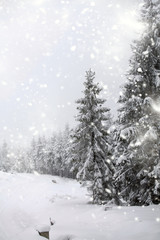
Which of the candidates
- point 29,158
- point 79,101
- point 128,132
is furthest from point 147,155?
point 29,158

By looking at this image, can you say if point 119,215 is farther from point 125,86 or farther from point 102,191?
point 125,86

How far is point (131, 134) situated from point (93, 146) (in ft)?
15.6

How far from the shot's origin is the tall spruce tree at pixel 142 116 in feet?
39.0

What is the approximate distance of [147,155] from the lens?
39.5ft

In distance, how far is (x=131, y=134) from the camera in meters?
12.4

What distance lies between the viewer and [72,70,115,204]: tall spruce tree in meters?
15.7

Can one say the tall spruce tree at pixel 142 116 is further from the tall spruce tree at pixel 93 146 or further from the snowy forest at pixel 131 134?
the tall spruce tree at pixel 93 146

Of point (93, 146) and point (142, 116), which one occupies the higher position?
point (142, 116)

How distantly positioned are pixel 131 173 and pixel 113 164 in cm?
351

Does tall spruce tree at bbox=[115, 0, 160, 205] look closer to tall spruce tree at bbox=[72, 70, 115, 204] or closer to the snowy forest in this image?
the snowy forest

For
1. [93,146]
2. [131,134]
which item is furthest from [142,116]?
[93,146]

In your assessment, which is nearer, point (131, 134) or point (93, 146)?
point (131, 134)

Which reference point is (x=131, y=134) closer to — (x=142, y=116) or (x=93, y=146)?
(x=142, y=116)

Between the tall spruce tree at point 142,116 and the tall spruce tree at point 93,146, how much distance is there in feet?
7.53
